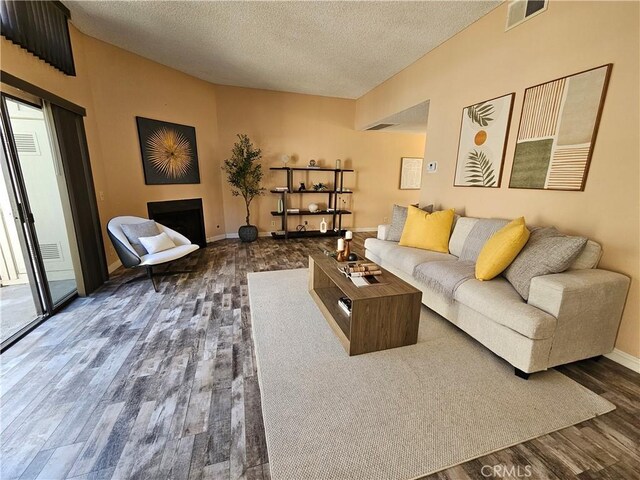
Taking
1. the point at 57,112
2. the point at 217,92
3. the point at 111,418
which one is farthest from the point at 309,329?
the point at 217,92

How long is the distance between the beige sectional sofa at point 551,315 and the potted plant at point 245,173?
4133mm

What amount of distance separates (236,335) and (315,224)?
4.17 meters

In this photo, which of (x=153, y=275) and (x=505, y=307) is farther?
(x=153, y=275)

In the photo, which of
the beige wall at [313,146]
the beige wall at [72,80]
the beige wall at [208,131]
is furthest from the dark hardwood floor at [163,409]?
the beige wall at [313,146]

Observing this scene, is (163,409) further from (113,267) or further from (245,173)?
(245,173)

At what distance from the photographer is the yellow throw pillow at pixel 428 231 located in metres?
3.05

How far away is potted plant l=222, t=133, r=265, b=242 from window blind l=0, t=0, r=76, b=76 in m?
2.46

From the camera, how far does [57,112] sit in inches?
104

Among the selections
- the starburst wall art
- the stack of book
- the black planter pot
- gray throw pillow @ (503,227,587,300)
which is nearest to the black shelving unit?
the black planter pot

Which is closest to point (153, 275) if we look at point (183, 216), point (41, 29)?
point (183, 216)

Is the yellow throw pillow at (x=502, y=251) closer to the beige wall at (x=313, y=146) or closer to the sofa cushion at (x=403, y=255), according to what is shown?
the sofa cushion at (x=403, y=255)

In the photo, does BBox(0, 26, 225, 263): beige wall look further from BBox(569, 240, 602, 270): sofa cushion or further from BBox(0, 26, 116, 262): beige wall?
BBox(569, 240, 602, 270): sofa cushion

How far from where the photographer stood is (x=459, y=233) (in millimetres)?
2941

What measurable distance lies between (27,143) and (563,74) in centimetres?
472
